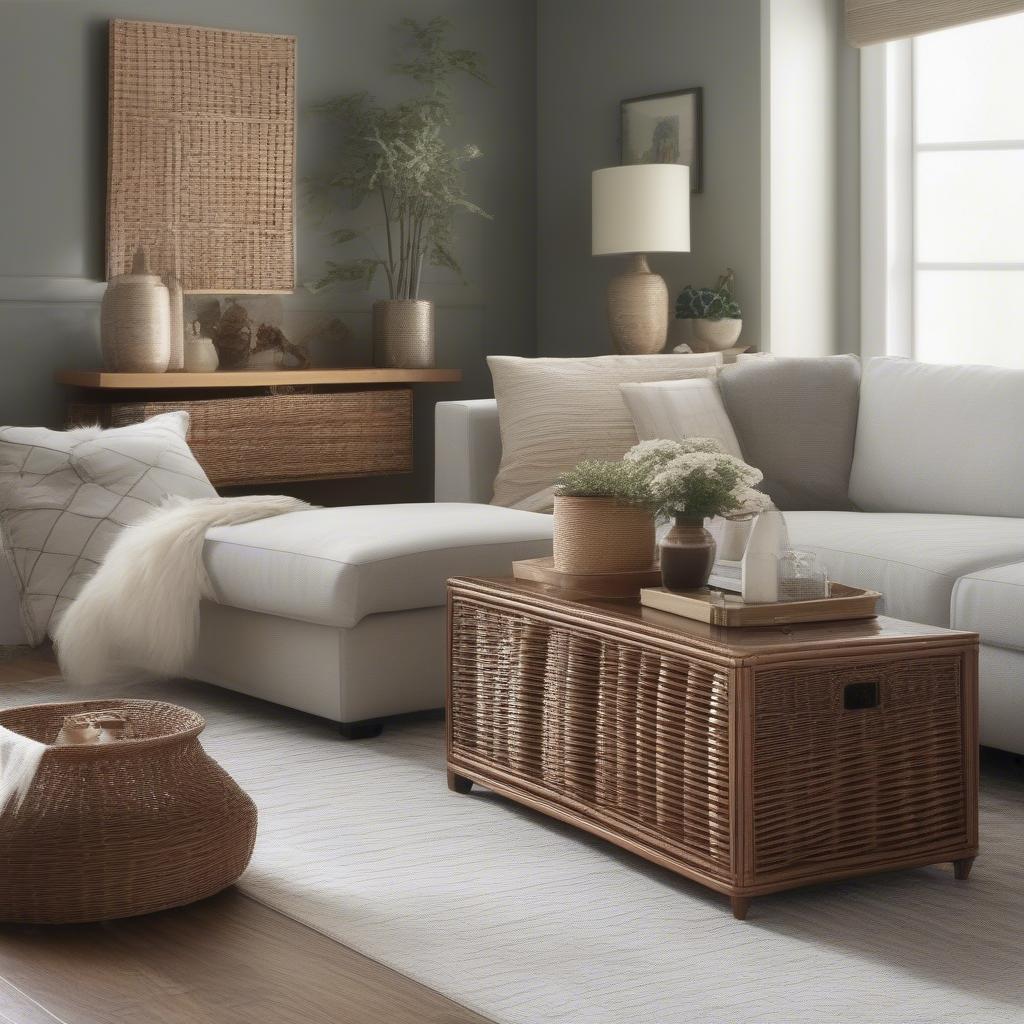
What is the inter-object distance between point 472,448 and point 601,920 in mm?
2214

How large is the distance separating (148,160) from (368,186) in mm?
793

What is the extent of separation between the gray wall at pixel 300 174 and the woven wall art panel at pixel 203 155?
0.09m

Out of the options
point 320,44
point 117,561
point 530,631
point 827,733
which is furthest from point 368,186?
point 827,733

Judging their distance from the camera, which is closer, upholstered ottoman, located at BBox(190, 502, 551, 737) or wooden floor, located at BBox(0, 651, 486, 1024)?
wooden floor, located at BBox(0, 651, 486, 1024)

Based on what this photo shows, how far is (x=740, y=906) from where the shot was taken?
223cm

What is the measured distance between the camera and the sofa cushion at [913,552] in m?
3.08

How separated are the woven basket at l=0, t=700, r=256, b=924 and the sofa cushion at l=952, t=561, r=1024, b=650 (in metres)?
1.47

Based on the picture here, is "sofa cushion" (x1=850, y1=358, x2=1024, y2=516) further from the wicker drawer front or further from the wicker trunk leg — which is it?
the wicker drawer front

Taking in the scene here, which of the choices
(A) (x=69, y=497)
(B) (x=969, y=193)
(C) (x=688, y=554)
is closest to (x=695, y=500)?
(C) (x=688, y=554)

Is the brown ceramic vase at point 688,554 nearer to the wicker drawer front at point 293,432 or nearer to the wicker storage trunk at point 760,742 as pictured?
the wicker storage trunk at point 760,742

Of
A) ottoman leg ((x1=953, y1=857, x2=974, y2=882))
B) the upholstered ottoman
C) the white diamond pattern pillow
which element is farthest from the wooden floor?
the white diamond pattern pillow

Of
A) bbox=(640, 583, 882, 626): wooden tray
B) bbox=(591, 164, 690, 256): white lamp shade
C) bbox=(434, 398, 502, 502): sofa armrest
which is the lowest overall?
bbox=(640, 583, 882, 626): wooden tray

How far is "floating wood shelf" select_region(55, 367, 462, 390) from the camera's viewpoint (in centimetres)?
479

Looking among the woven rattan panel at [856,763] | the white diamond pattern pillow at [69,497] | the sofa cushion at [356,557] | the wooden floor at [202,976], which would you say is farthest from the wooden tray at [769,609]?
the white diamond pattern pillow at [69,497]
